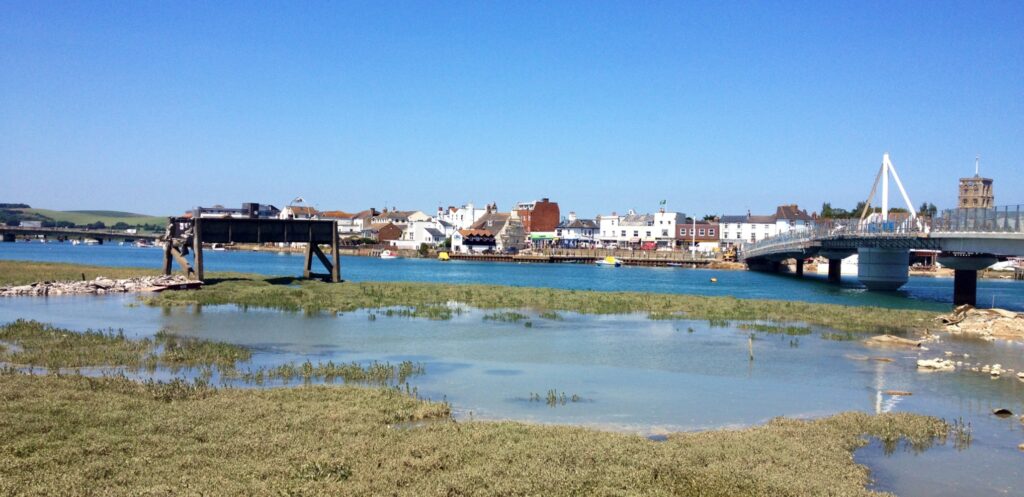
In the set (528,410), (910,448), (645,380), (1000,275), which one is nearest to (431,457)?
(528,410)

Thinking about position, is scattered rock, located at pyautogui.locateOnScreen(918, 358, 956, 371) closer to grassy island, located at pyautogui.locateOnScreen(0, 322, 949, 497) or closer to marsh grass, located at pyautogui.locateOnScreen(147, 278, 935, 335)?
grassy island, located at pyautogui.locateOnScreen(0, 322, 949, 497)

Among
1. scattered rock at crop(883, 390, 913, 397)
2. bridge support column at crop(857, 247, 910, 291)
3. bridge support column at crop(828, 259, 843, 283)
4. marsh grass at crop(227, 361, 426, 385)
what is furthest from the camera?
bridge support column at crop(828, 259, 843, 283)

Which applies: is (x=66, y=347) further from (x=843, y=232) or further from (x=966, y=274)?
(x=843, y=232)

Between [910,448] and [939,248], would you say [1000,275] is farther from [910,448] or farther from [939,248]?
[910,448]

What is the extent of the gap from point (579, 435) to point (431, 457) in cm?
352

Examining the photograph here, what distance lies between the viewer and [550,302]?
50.3 m

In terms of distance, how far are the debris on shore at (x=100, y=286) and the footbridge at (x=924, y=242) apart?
5162 cm

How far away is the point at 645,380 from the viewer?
80.3 ft

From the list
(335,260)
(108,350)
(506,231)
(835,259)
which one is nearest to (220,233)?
(335,260)

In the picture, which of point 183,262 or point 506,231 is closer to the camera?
point 183,262

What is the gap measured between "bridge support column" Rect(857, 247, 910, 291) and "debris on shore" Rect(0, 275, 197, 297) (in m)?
63.0

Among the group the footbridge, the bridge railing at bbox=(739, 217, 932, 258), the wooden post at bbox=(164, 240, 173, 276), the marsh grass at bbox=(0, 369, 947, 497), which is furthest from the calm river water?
the bridge railing at bbox=(739, 217, 932, 258)

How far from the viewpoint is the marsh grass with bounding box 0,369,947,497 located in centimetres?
1220

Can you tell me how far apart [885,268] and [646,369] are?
61497 mm
